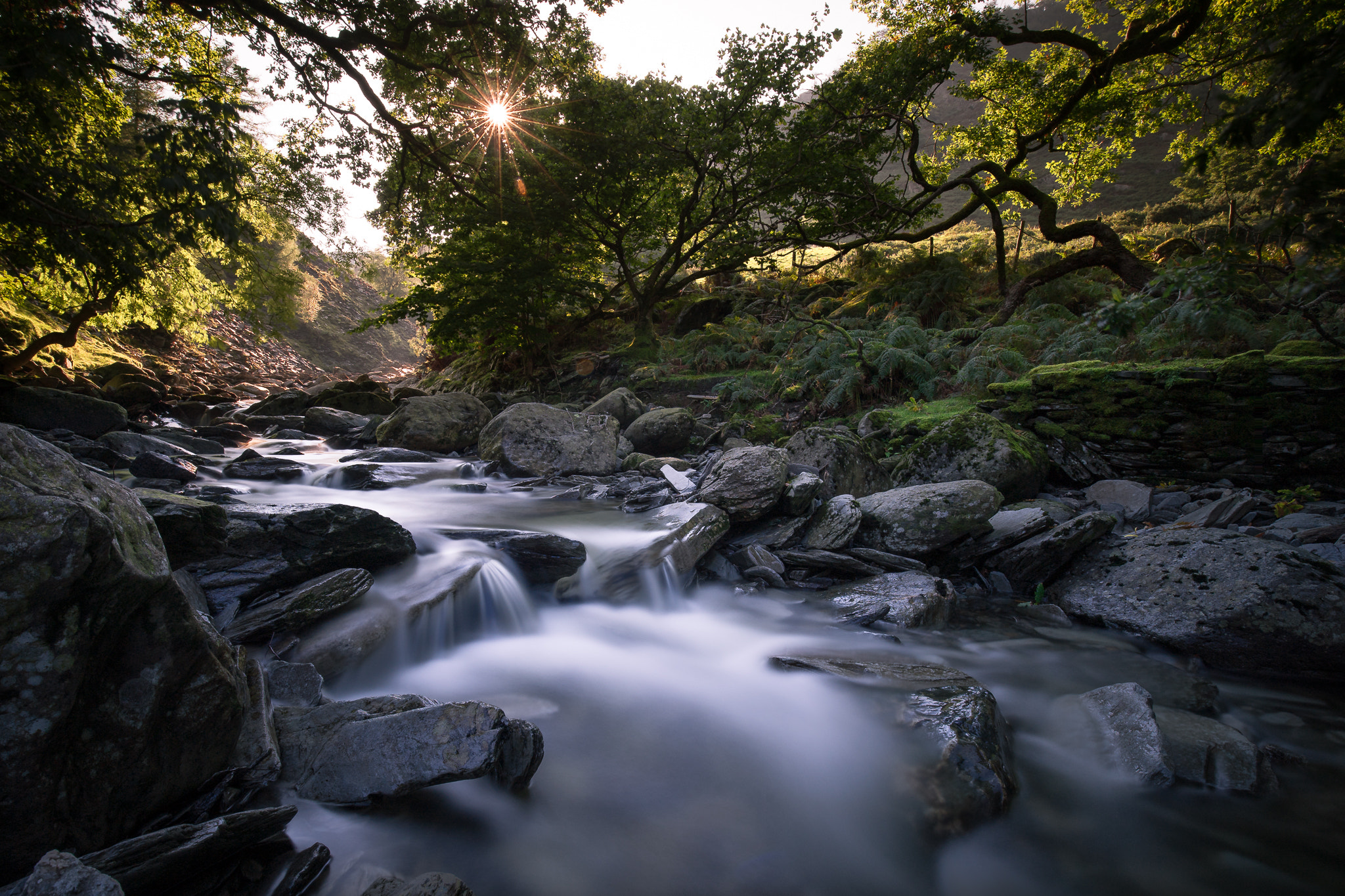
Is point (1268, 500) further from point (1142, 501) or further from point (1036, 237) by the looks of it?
point (1036, 237)

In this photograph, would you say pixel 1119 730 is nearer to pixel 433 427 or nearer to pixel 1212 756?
pixel 1212 756

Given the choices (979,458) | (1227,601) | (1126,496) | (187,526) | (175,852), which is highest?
(979,458)

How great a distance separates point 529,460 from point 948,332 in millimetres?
8615

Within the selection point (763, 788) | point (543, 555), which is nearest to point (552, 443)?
point (543, 555)

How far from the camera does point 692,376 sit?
12.8 m

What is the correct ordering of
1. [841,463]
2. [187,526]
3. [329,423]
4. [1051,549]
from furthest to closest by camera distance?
1. [329,423]
2. [841,463]
3. [1051,549]
4. [187,526]

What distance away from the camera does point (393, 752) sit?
2.36 meters

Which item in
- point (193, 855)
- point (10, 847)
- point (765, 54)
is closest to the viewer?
point (10, 847)

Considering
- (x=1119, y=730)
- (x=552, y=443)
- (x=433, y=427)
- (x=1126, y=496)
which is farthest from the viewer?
(x=433, y=427)

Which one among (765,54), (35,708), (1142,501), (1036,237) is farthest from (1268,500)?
(1036,237)

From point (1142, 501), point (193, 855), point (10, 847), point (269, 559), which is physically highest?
point (1142, 501)

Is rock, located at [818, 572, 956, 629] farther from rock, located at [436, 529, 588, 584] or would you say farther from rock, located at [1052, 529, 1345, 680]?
rock, located at [436, 529, 588, 584]

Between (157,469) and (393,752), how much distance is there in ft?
24.6

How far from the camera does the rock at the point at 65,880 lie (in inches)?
52.4
